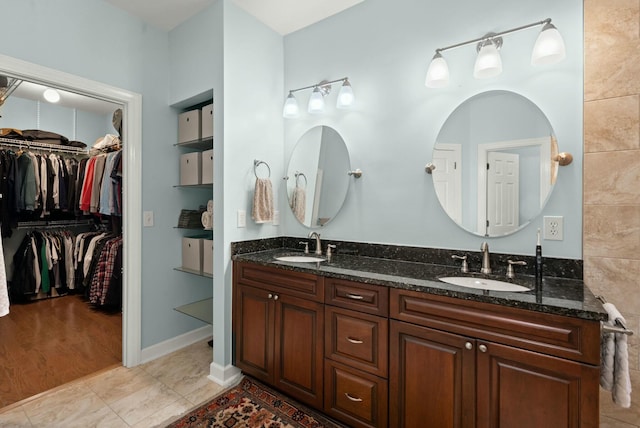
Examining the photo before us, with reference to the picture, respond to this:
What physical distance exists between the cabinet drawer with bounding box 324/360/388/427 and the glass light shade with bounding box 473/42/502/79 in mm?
1716

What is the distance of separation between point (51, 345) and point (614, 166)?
418 centimetres

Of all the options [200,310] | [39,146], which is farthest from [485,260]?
[39,146]

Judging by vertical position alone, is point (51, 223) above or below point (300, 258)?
above

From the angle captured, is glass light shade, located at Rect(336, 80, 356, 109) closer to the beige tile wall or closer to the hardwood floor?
the beige tile wall

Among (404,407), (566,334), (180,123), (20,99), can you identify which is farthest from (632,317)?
(20,99)

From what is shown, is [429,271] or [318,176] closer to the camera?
[429,271]

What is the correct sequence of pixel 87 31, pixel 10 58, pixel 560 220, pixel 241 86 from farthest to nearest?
1. pixel 241 86
2. pixel 87 31
3. pixel 10 58
4. pixel 560 220

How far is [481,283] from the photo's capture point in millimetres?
1608

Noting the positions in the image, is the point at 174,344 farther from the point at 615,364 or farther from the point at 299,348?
the point at 615,364

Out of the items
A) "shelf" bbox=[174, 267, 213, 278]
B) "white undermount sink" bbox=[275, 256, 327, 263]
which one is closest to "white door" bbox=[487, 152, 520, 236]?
"white undermount sink" bbox=[275, 256, 327, 263]

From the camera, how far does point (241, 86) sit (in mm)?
2336

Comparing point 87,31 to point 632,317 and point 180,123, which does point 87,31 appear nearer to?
point 180,123

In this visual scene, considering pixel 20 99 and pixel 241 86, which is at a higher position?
pixel 20 99

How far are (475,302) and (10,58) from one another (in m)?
2.84
